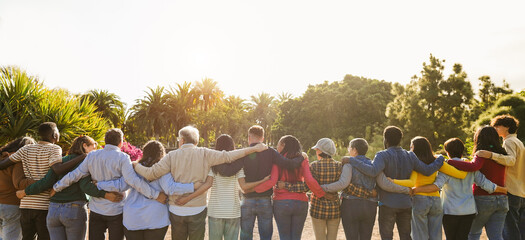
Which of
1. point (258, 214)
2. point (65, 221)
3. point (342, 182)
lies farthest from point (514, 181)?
point (65, 221)

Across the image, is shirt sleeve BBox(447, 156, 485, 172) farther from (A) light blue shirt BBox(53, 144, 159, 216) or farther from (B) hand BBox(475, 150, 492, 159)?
(A) light blue shirt BBox(53, 144, 159, 216)

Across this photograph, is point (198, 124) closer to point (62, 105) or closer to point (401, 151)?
point (62, 105)

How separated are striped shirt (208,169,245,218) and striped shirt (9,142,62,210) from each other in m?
2.08

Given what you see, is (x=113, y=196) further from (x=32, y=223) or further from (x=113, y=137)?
(x=32, y=223)

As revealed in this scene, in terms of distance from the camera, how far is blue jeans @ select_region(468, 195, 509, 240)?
4.76 m

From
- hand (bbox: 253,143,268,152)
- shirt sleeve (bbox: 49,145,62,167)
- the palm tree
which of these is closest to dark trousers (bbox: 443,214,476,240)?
hand (bbox: 253,143,268,152)

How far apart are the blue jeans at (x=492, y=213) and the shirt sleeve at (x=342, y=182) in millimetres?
1932

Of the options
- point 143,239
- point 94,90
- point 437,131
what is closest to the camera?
point 143,239

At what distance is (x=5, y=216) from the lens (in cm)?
479

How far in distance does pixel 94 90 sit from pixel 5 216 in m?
45.1

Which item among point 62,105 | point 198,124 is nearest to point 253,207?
point 62,105

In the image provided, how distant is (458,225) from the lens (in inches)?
188

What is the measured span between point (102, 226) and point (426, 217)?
167 inches

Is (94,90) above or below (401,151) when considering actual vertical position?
above
